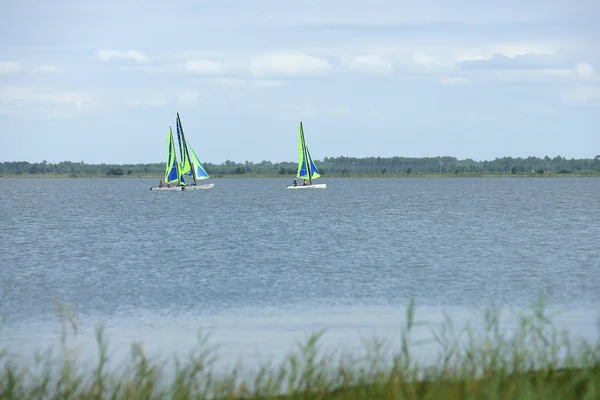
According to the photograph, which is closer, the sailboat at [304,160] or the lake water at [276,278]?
the lake water at [276,278]

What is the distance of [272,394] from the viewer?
9.07 m

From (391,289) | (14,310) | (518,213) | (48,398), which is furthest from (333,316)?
(518,213)

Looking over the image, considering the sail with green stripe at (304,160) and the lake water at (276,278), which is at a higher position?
the sail with green stripe at (304,160)

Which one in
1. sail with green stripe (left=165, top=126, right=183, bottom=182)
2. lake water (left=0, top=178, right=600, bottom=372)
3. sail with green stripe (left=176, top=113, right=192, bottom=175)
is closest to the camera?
lake water (left=0, top=178, right=600, bottom=372)

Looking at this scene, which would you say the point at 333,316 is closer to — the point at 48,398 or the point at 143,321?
the point at 143,321

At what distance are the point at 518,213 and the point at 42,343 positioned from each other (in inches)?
2210

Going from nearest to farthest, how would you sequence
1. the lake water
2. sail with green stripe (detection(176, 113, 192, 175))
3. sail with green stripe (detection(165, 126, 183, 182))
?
the lake water, sail with green stripe (detection(176, 113, 192, 175)), sail with green stripe (detection(165, 126, 183, 182))

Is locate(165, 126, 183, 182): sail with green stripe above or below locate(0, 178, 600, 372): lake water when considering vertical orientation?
above

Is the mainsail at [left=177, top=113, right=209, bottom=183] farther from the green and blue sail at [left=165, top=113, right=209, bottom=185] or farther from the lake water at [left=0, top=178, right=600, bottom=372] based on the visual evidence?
the lake water at [left=0, top=178, right=600, bottom=372]

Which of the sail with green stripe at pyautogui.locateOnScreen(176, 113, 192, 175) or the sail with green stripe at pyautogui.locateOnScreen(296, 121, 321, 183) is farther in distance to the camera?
the sail with green stripe at pyautogui.locateOnScreen(296, 121, 321, 183)

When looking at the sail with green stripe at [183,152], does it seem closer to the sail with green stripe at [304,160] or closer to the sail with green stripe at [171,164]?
the sail with green stripe at [171,164]

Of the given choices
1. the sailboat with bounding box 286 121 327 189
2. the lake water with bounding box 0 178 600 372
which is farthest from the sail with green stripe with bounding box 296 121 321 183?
the lake water with bounding box 0 178 600 372

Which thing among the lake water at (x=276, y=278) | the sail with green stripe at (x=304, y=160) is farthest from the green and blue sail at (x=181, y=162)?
the lake water at (x=276, y=278)

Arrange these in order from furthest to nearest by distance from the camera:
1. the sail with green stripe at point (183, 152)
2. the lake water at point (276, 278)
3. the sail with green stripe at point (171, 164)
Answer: the sail with green stripe at point (171, 164) → the sail with green stripe at point (183, 152) → the lake water at point (276, 278)
